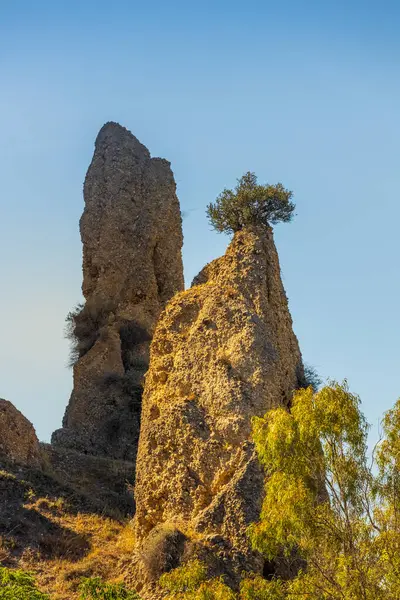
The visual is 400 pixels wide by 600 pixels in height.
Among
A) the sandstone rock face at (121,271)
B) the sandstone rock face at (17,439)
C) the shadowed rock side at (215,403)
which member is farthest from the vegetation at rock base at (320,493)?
the sandstone rock face at (121,271)

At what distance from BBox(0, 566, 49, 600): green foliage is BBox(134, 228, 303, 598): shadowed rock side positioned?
335cm

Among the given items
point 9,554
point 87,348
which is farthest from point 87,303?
point 9,554

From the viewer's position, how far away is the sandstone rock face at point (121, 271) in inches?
1282

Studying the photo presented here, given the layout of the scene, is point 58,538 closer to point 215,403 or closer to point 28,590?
point 215,403

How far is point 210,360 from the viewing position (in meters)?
18.0

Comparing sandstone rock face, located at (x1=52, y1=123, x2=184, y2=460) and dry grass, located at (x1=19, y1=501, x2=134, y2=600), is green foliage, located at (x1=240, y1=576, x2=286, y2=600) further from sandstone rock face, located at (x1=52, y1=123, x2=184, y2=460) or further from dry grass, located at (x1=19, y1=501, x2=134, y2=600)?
sandstone rock face, located at (x1=52, y1=123, x2=184, y2=460)

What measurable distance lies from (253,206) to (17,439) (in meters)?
9.01

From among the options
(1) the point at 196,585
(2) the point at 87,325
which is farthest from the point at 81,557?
(2) the point at 87,325

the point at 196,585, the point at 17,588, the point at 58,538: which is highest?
the point at 58,538

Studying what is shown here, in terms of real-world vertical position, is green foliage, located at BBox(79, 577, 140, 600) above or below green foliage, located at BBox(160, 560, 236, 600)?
below

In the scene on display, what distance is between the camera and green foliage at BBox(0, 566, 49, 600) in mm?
11797

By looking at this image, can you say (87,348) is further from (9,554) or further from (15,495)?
(9,554)

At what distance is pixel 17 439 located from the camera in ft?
79.7

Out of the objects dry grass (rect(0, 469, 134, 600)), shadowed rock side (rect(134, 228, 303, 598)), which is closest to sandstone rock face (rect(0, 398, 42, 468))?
dry grass (rect(0, 469, 134, 600))
